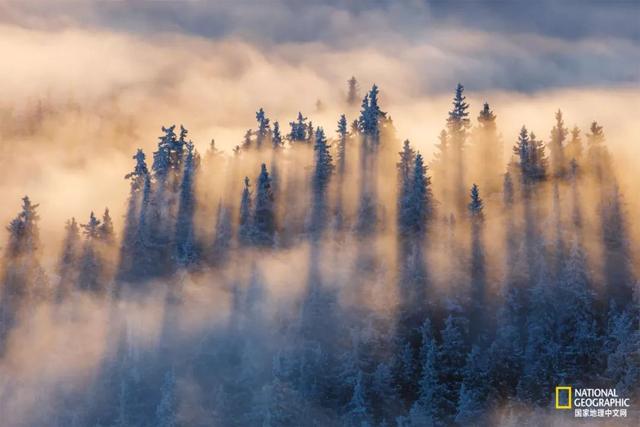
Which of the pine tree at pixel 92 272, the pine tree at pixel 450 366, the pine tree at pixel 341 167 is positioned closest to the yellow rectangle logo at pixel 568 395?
the pine tree at pixel 450 366

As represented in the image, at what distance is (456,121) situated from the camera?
183 meters

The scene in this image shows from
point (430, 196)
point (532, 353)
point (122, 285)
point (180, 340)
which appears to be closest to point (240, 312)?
point (180, 340)

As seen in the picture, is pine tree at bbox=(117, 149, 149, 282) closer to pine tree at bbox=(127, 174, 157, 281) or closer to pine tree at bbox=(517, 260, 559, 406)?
pine tree at bbox=(127, 174, 157, 281)

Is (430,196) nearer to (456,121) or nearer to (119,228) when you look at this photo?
(456,121)

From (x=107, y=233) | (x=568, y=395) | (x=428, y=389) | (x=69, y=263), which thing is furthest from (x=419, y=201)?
(x=69, y=263)

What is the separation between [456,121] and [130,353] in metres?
73.3

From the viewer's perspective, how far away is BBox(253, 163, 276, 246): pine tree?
16875cm

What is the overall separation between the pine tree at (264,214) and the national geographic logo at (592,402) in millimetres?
59594

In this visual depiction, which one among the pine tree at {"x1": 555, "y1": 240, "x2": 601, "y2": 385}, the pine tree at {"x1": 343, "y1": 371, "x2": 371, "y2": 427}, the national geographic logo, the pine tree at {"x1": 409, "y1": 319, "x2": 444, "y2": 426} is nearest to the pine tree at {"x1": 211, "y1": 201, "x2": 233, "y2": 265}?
the pine tree at {"x1": 343, "y1": 371, "x2": 371, "y2": 427}

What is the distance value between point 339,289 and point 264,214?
22.2 meters

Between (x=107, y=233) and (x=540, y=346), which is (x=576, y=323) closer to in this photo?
(x=540, y=346)

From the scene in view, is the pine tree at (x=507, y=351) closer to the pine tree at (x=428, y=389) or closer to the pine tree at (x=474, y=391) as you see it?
the pine tree at (x=474, y=391)

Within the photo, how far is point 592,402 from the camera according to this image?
128 meters

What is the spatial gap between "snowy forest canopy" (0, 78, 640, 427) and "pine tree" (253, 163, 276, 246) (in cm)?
42
